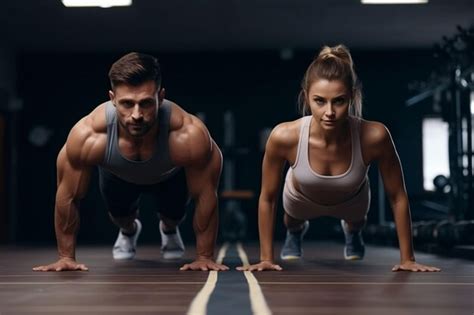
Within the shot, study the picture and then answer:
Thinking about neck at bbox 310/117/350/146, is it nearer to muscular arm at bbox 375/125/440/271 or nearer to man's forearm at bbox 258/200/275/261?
muscular arm at bbox 375/125/440/271

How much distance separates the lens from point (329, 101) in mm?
3475

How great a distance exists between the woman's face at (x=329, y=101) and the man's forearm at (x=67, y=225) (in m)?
1.18

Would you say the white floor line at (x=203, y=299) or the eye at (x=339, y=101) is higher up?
the eye at (x=339, y=101)

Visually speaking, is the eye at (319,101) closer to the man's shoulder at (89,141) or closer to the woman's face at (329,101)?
the woman's face at (329,101)

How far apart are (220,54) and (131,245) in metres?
6.76

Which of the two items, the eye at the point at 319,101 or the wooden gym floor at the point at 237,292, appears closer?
the wooden gym floor at the point at 237,292

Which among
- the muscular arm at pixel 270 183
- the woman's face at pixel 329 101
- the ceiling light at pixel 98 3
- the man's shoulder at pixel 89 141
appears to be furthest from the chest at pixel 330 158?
the ceiling light at pixel 98 3

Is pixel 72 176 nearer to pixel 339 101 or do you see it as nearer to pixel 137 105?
pixel 137 105

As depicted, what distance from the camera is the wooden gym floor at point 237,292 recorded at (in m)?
2.18

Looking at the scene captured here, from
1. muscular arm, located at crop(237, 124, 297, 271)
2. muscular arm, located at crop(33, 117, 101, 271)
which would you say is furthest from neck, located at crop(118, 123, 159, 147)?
muscular arm, located at crop(237, 124, 297, 271)

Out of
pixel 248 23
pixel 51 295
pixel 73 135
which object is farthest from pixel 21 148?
pixel 51 295

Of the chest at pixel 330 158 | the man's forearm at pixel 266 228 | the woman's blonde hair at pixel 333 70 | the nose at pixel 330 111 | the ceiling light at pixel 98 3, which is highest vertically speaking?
the ceiling light at pixel 98 3

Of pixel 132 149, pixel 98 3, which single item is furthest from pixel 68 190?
pixel 98 3

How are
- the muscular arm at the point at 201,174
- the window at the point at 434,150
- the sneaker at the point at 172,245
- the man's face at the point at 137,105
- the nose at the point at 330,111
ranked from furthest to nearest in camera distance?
1. the window at the point at 434,150
2. the sneaker at the point at 172,245
3. the muscular arm at the point at 201,174
4. the man's face at the point at 137,105
5. the nose at the point at 330,111
